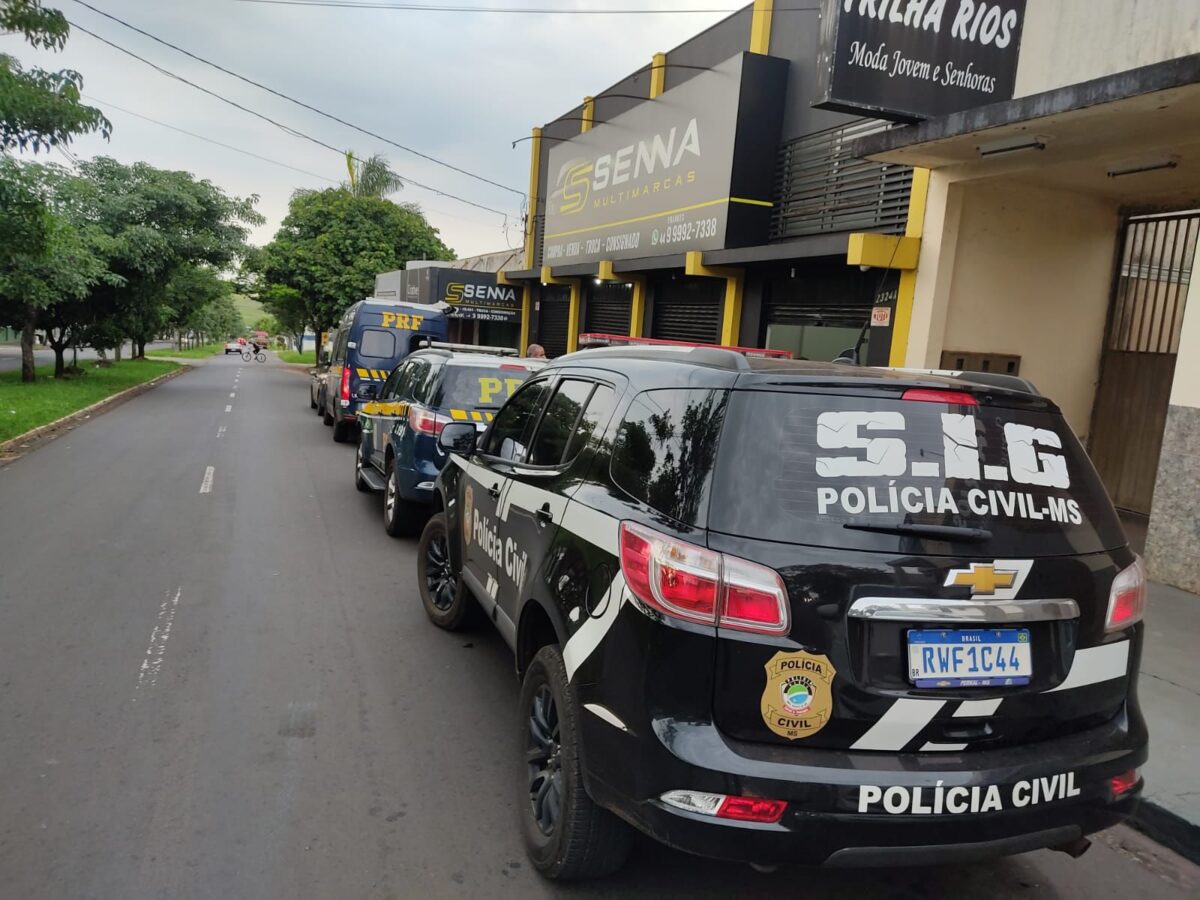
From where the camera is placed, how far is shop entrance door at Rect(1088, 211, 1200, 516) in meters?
9.12

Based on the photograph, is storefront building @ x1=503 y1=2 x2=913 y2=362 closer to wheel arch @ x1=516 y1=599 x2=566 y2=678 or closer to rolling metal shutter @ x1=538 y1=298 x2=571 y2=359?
rolling metal shutter @ x1=538 y1=298 x2=571 y2=359

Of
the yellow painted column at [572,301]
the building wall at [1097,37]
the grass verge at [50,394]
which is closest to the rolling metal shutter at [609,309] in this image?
the yellow painted column at [572,301]

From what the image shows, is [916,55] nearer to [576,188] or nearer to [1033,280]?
[1033,280]

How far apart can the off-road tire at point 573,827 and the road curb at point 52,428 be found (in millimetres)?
11924

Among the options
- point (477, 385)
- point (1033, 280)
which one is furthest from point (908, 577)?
point (1033, 280)

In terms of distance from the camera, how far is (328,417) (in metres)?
18.1

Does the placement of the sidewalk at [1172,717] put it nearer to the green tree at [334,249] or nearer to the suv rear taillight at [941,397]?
the suv rear taillight at [941,397]

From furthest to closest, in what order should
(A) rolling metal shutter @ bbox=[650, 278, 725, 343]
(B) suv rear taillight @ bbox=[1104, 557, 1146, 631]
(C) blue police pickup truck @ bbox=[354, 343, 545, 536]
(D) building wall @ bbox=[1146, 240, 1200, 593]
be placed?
1. (A) rolling metal shutter @ bbox=[650, 278, 725, 343]
2. (C) blue police pickup truck @ bbox=[354, 343, 545, 536]
3. (D) building wall @ bbox=[1146, 240, 1200, 593]
4. (B) suv rear taillight @ bbox=[1104, 557, 1146, 631]

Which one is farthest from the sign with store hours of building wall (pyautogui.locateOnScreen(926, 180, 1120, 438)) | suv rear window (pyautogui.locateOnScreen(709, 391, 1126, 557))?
suv rear window (pyautogui.locateOnScreen(709, 391, 1126, 557))

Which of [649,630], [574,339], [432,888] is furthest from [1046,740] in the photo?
[574,339]

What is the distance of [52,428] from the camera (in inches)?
598

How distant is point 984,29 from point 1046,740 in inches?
294

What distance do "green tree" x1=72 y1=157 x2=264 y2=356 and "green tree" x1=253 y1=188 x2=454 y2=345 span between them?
5.65 metres

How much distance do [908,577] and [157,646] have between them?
4413 mm
